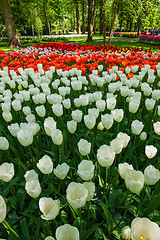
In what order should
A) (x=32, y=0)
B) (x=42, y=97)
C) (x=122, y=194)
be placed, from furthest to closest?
(x=32, y=0) < (x=42, y=97) < (x=122, y=194)

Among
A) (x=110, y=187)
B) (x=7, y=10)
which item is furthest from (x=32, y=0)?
(x=110, y=187)

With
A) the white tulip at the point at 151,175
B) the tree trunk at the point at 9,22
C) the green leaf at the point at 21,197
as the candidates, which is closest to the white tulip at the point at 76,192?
the white tulip at the point at 151,175

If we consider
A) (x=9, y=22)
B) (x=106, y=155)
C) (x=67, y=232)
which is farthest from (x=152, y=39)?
(x=67, y=232)

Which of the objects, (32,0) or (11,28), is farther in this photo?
(32,0)

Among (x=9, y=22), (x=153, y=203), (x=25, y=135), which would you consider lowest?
(x=153, y=203)

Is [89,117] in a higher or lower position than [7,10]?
lower

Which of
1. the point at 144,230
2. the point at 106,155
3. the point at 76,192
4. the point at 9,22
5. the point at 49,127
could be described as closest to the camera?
the point at 144,230

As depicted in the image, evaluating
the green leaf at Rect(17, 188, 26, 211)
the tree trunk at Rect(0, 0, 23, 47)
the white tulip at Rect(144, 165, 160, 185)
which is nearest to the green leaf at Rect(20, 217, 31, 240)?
the green leaf at Rect(17, 188, 26, 211)

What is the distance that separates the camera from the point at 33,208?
1734mm

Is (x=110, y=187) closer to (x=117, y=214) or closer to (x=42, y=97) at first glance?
Result: (x=117, y=214)

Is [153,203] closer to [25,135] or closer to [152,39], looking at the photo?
[25,135]

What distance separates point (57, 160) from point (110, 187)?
→ 2.25 feet

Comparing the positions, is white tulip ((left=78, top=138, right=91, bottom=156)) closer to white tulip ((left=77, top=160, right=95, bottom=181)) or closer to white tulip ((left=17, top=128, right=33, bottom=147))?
white tulip ((left=77, top=160, right=95, bottom=181))

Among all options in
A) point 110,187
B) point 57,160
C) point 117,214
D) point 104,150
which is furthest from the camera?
point 57,160
